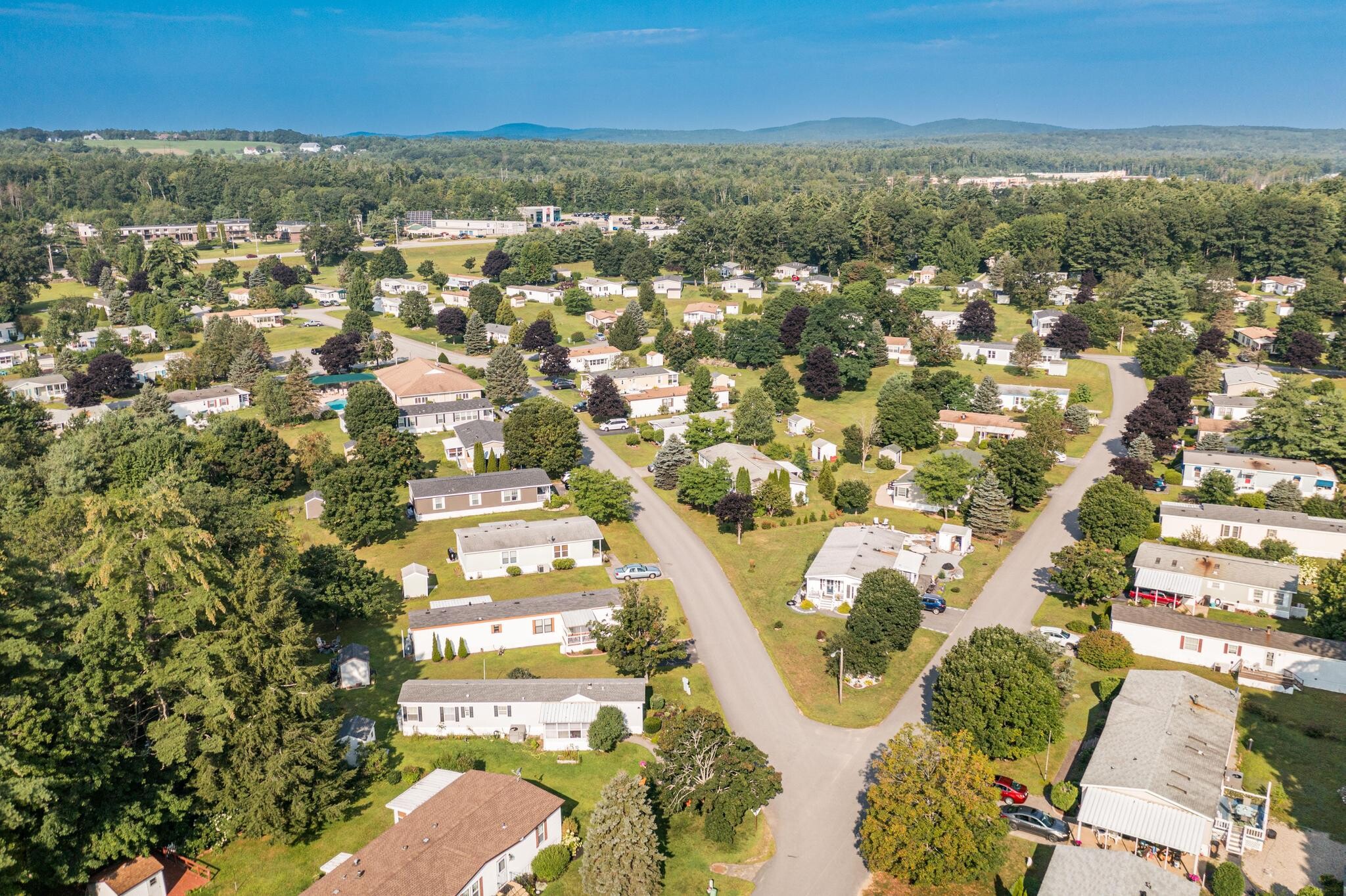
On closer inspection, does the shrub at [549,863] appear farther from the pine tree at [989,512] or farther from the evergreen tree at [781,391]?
the evergreen tree at [781,391]

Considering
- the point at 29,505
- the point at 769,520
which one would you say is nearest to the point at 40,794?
the point at 29,505

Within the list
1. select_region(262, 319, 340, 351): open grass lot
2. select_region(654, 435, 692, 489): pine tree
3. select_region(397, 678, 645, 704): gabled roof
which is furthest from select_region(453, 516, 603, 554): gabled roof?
select_region(262, 319, 340, 351): open grass lot

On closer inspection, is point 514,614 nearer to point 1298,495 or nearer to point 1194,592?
point 1194,592

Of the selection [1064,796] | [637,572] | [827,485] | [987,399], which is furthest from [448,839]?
[987,399]

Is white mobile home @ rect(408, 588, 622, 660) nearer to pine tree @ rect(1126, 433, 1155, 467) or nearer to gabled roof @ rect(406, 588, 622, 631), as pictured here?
gabled roof @ rect(406, 588, 622, 631)

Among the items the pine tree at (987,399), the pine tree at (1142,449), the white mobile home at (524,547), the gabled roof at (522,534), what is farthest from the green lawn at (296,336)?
the pine tree at (1142,449)

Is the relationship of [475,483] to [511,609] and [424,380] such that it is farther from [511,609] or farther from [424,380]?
[424,380]

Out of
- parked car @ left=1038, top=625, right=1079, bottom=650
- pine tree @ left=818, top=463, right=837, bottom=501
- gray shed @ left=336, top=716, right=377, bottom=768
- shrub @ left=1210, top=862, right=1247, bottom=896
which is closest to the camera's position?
shrub @ left=1210, top=862, right=1247, bottom=896
